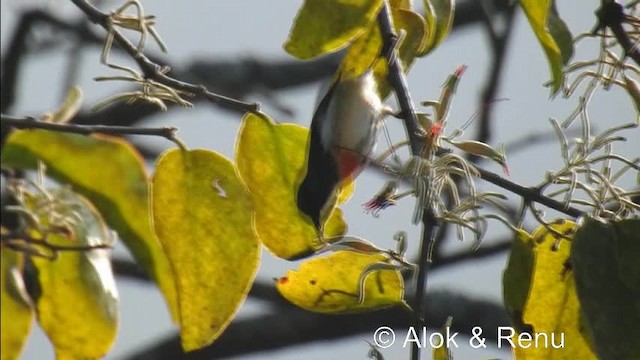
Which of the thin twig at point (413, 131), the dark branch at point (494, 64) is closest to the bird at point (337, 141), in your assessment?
the thin twig at point (413, 131)

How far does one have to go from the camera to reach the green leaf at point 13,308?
32.6 inches

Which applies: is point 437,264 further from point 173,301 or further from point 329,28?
point 329,28

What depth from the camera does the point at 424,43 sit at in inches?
23.3

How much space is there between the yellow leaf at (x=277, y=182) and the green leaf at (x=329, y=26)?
58 mm

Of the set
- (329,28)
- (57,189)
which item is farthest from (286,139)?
(57,189)

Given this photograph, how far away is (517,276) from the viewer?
575mm

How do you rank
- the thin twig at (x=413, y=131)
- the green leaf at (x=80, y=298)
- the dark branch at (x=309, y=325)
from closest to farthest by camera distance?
the thin twig at (x=413, y=131), the green leaf at (x=80, y=298), the dark branch at (x=309, y=325)

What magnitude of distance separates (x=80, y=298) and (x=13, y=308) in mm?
74

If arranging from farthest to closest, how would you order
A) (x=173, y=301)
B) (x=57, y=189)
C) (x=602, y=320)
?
(x=57, y=189)
(x=173, y=301)
(x=602, y=320)

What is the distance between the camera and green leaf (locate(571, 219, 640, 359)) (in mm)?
521

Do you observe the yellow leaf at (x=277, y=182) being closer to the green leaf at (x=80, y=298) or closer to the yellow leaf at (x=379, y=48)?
the yellow leaf at (x=379, y=48)

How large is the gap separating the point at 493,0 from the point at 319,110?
→ 1.50 metres

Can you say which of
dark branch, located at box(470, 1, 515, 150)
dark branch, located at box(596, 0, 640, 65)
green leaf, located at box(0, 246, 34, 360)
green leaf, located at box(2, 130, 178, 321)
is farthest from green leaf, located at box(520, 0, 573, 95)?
dark branch, located at box(470, 1, 515, 150)

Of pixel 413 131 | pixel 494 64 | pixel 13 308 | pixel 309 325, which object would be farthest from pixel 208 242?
pixel 309 325
